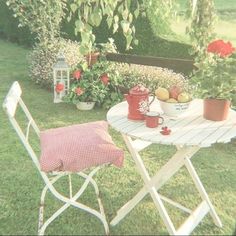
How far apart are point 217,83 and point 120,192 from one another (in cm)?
159

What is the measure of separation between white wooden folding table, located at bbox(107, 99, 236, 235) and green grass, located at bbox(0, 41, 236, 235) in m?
0.23

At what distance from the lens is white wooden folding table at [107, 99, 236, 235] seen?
3.05m

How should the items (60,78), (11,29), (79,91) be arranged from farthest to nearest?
(11,29)
(60,78)
(79,91)

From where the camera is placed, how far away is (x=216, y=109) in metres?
3.39

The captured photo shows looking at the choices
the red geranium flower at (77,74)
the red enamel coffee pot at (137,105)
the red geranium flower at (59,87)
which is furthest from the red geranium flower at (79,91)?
the red enamel coffee pot at (137,105)

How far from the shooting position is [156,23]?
Result: 9.23 m

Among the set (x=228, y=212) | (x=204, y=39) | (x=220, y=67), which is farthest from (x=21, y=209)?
(x=204, y=39)

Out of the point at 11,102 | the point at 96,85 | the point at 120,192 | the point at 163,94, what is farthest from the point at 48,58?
the point at 163,94

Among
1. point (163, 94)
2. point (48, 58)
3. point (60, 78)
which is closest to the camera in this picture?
point (163, 94)

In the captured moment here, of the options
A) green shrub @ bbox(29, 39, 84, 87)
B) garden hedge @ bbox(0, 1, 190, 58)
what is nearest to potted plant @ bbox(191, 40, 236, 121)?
green shrub @ bbox(29, 39, 84, 87)

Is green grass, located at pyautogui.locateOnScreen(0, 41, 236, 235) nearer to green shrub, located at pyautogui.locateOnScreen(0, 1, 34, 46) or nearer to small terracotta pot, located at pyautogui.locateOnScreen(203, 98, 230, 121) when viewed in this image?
small terracotta pot, located at pyautogui.locateOnScreen(203, 98, 230, 121)

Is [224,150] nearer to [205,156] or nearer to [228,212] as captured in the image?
[205,156]

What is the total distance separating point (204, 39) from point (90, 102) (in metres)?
2.93

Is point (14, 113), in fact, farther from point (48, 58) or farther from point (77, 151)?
point (48, 58)
